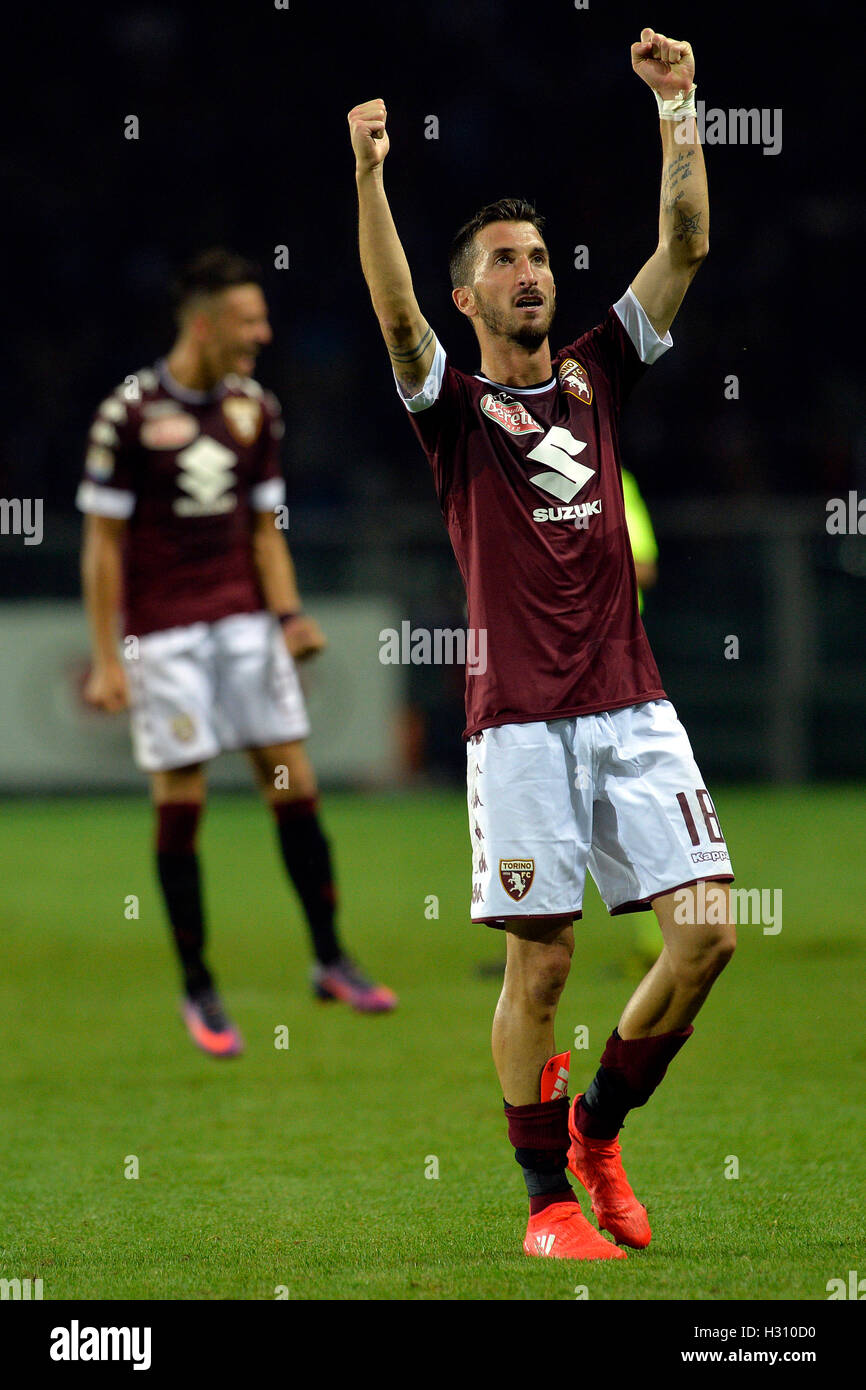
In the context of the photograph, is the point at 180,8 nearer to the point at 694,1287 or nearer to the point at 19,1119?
the point at 19,1119

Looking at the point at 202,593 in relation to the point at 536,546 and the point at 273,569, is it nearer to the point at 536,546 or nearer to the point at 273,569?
the point at 273,569

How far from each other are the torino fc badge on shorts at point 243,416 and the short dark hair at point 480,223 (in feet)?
7.89

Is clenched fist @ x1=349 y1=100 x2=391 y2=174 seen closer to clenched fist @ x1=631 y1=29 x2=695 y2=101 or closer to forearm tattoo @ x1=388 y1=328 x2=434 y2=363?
forearm tattoo @ x1=388 y1=328 x2=434 y2=363

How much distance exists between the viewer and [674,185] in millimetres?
3779

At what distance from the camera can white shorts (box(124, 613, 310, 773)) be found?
6070 mm

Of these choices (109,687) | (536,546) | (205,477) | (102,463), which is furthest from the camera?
(205,477)

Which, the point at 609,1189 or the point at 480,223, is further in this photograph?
the point at 480,223

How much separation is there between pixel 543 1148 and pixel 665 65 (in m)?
2.33

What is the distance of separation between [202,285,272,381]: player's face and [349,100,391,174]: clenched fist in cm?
243

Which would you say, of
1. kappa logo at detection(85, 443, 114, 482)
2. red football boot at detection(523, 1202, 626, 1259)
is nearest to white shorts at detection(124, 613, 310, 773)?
kappa logo at detection(85, 443, 114, 482)
